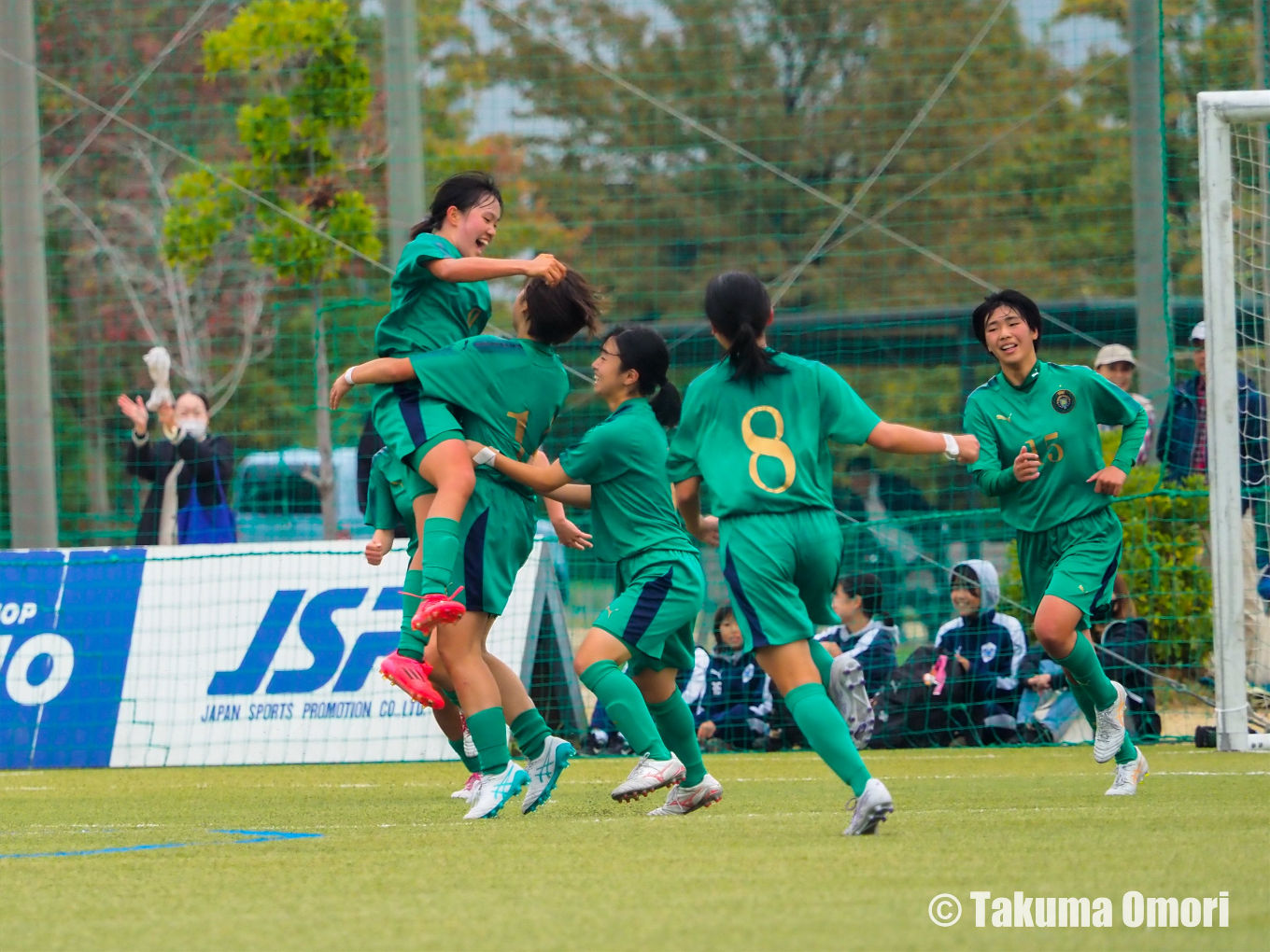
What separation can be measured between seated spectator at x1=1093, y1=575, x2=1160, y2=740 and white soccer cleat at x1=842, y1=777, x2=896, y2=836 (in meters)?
4.92

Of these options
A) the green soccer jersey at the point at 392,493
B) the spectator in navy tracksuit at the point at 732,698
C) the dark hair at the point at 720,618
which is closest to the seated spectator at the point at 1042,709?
the spectator in navy tracksuit at the point at 732,698

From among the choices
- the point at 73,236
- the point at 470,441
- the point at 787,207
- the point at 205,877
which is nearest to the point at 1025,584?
the point at 470,441

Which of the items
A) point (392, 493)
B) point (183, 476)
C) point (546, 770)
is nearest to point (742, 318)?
point (546, 770)

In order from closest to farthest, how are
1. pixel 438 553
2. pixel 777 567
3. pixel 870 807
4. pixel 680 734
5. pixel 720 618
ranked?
pixel 870 807, pixel 777 567, pixel 438 553, pixel 680 734, pixel 720 618

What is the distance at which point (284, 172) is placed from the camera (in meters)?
16.1

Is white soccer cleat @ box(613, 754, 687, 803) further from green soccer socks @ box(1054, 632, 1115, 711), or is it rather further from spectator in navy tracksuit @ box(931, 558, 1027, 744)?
spectator in navy tracksuit @ box(931, 558, 1027, 744)

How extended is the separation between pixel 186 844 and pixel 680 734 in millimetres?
1839

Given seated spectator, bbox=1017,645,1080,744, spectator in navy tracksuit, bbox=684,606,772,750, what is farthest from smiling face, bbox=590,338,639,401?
seated spectator, bbox=1017,645,1080,744

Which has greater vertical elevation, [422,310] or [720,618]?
[422,310]

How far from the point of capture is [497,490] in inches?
239

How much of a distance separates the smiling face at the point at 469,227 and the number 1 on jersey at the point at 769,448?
1.59m

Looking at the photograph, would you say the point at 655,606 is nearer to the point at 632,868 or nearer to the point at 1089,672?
the point at 1089,672

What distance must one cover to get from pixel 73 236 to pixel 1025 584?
94.4 ft

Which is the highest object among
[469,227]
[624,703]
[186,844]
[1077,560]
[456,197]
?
[456,197]
